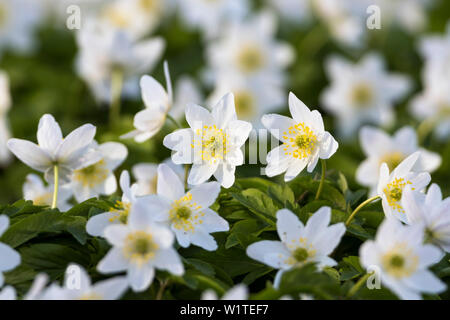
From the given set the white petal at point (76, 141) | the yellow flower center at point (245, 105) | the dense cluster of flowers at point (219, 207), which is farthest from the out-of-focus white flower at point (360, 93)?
the white petal at point (76, 141)

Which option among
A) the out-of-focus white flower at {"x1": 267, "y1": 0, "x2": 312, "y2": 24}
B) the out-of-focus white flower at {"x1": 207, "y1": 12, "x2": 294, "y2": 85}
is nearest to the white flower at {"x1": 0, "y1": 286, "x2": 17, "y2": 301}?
the out-of-focus white flower at {"x1": 207, "y1": 12, "x2": 294, "y2": 85}

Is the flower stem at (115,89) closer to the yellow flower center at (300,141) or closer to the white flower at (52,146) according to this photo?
the white flower at (52,146)

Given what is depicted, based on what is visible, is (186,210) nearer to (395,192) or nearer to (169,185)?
(169,185)

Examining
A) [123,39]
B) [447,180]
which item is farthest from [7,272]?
[447,180]

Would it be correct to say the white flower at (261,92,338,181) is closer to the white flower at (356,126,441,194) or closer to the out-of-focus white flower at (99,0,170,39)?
the white flower at (356,126,441,194)

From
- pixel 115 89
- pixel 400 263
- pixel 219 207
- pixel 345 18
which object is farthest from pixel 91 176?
→ pixel 345 18
